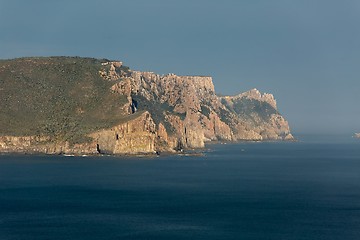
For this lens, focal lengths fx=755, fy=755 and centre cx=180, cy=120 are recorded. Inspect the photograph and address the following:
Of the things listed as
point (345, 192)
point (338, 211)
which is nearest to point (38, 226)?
point (338, 211)

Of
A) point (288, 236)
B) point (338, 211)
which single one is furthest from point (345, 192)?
point (288, 236)

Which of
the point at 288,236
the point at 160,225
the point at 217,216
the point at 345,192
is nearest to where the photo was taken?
the point at 288,236

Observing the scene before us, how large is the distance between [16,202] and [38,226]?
96.3ft

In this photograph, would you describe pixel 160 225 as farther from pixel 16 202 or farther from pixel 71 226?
pixel 16 202

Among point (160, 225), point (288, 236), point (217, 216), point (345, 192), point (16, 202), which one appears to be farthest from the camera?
point (345, 192)

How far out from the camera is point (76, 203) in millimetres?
162375

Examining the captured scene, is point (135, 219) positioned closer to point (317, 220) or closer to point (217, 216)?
point (217, 216)

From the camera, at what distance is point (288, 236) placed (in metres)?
128

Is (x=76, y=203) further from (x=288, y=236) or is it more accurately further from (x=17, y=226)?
(x=288, y=236)

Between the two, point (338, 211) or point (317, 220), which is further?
point (338, 211)

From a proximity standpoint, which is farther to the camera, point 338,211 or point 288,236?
point 338,211

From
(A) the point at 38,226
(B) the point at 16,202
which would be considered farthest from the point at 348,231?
(B) the point at 16,202

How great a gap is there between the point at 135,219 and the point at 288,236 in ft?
101

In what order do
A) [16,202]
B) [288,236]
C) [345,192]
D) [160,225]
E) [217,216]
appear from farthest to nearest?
1. [345,192]
2. [16,202]
3. [217,216]
4. [160,225]
5. [288,236]
